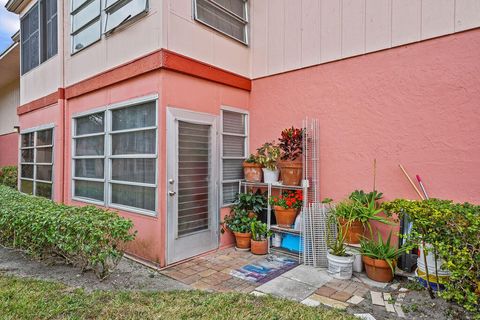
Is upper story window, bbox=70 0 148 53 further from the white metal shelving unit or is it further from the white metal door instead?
the white metal shelving unit

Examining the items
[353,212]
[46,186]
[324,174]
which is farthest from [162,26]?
[46,186]

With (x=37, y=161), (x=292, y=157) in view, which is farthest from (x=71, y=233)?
(x=37, y=161)

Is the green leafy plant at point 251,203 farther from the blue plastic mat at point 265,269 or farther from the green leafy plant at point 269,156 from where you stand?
the blue plastic mat at point 265,269

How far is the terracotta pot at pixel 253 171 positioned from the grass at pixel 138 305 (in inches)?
94.5

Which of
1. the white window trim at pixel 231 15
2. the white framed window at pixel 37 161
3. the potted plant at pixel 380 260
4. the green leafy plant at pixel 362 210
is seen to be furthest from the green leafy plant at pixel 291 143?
the white framed window at pixel 37 161

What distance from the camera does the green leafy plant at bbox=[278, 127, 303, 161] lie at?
489cm

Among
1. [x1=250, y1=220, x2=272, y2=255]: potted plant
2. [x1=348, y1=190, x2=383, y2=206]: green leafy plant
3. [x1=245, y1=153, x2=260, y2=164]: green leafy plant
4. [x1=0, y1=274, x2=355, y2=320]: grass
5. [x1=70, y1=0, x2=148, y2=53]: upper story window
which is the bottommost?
[x1=0, y1=274, x2=355, y2=320]: grass

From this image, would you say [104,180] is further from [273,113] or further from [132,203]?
[273,113]

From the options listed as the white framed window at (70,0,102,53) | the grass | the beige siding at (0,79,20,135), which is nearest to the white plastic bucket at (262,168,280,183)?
the grass

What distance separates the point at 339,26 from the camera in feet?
15.3

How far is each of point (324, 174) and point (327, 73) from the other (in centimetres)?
172

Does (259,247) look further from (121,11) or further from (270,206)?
(121,11)

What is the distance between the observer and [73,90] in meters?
6.09

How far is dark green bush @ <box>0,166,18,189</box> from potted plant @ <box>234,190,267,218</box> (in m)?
9.00
